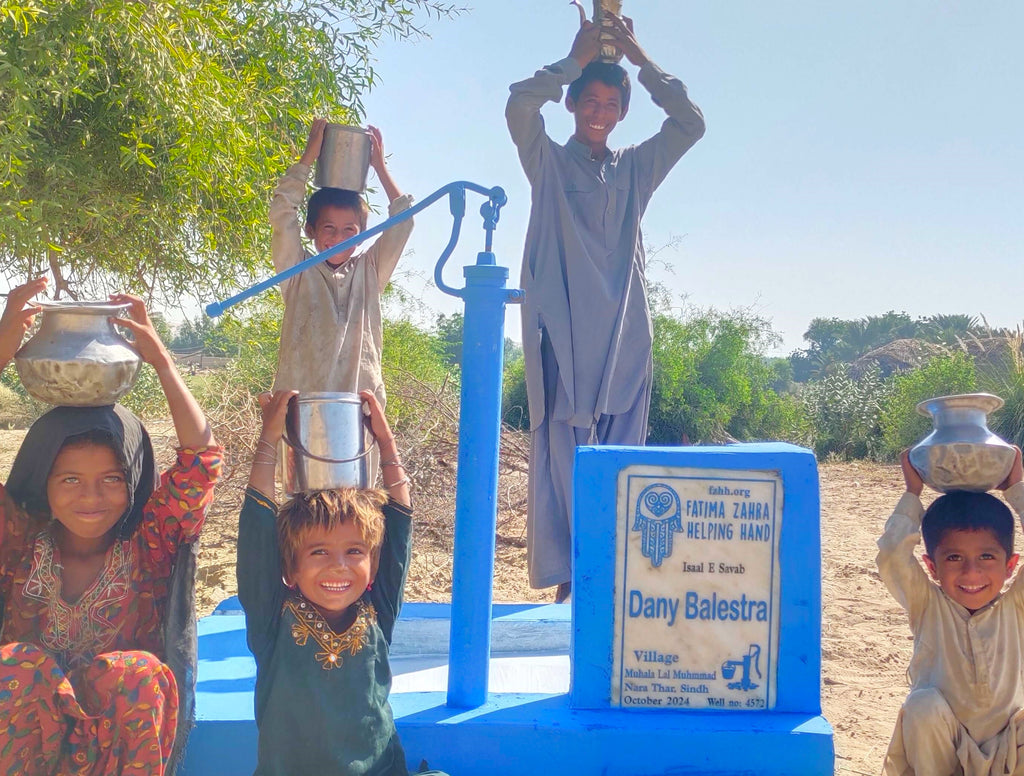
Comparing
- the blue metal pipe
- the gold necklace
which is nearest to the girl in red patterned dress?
the gold necklace

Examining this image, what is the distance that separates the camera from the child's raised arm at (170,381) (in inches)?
85.6

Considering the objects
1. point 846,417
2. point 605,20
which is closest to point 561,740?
point 605,20

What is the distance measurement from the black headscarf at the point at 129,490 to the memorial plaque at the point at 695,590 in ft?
3.41

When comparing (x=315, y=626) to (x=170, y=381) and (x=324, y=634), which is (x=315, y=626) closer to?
(x=324, y=634)

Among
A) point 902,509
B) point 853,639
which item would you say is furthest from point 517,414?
point 902,509

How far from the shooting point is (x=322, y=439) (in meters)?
2.16

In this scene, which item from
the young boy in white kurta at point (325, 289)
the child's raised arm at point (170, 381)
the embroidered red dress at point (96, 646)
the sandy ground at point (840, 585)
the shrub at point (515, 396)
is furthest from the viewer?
the shrub at point (515, 396)

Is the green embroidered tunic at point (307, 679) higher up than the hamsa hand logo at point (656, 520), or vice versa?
the hamsa hand logo at point (656, 520)

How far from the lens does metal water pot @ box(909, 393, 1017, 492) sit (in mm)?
2236

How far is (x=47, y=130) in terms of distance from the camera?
4.10 meters

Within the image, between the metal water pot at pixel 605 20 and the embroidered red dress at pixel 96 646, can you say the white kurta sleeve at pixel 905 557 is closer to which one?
the embroidered red dress at pixel 96 646

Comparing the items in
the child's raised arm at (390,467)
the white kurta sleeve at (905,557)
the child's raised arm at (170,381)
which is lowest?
the white kurta sleeve at (905,557)

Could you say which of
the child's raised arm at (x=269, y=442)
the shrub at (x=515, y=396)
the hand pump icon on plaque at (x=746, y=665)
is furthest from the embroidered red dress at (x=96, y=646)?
the shrub at (x=515, y=396)

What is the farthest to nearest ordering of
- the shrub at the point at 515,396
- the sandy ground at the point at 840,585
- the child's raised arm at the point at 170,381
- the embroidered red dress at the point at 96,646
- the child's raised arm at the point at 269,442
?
Result: the shrub at the point at 515,396 → the sandy ground at the point at 840,585 → the child's raised arm at the point at 170,381 → the child's raised arm at the point at 269,442 → the embroidered red dress at the point at 96,646
